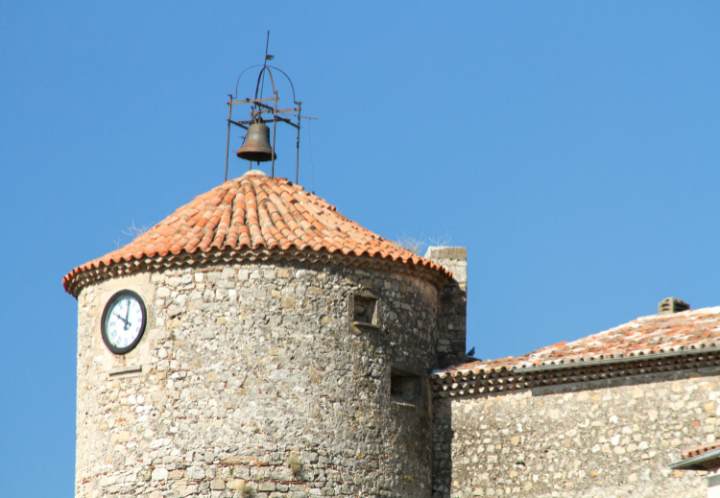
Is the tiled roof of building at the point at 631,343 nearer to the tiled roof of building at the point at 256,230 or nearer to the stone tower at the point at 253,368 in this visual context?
the stone tower at the point at 253,368

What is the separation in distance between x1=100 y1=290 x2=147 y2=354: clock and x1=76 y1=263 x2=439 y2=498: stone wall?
126mm

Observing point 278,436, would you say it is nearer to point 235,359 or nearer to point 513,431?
point 235,359

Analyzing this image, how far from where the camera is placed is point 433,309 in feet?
103

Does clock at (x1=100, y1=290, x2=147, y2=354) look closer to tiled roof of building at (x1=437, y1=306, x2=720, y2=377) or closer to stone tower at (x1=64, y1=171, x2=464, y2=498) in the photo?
stone tower at (x1=64, y1=171, x2=464, y2=498)

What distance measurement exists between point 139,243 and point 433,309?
4.60m

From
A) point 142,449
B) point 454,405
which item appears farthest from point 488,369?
point 142,449

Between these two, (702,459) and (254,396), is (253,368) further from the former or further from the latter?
(702,459)

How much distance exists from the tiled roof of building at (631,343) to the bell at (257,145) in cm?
481

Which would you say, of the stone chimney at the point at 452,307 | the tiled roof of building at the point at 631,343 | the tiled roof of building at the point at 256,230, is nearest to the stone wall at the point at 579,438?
the tiled roof of building at the point at 631,343

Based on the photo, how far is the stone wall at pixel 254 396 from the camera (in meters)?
29.0

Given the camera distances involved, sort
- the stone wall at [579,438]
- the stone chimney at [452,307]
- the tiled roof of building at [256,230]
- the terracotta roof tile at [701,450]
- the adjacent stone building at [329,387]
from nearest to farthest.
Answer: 1. the terracotta roof tile at [701,450]
2. the stone wall at [579,438]
3. the adjacent stone building at [329,387]
4. the tiled roof of building at [256,230]
5. the stone chimney at [452,307]

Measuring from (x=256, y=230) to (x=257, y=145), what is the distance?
308cm

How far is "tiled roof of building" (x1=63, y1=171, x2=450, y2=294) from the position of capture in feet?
97.3

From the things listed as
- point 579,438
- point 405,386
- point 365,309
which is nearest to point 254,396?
point 365,309
